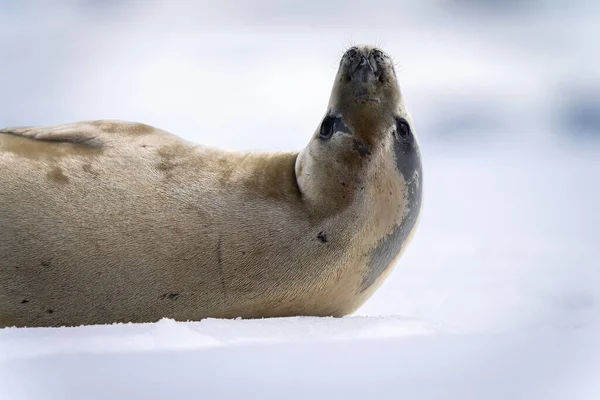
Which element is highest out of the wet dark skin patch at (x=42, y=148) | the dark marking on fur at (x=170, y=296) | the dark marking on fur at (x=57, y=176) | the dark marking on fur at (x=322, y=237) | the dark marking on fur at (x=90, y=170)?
the wet dark skin patch at (x=42, y=148)

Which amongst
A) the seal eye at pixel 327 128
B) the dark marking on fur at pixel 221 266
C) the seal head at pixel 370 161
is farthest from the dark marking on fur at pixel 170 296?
the seal eye at pixel 327 128

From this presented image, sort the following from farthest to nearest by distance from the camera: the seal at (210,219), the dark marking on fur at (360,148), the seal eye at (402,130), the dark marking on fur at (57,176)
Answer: the seal eye at (402,130), the dark marking on fur at (360,148), the dark marking on fur at (57,176), the seal at (210,219)

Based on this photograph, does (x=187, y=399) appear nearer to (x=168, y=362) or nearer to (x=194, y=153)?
(x=168, y=362)

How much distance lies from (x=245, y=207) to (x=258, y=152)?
0.55 m

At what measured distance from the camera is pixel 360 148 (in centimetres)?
418

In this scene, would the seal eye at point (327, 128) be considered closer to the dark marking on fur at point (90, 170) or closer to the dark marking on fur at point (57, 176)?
the dark marking on fur at point (90, 170)

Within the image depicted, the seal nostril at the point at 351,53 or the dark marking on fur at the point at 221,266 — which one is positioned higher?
the seal nostril at the point at 351,53

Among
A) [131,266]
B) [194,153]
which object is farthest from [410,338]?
[194,153]

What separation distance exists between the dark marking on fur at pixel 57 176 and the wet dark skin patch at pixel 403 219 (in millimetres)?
1466

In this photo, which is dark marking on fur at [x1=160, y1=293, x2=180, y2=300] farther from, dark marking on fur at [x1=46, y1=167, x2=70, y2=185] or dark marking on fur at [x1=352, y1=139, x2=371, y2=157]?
dark marking on fur at [x1=352, y1=139, x2=371, y2=157]

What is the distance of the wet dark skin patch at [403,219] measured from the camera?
4.20m

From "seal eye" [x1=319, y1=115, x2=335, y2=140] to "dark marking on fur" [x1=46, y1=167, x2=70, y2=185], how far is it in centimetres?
123

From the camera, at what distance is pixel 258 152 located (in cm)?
459

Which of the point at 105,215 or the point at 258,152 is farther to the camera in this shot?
the point at 258,152
